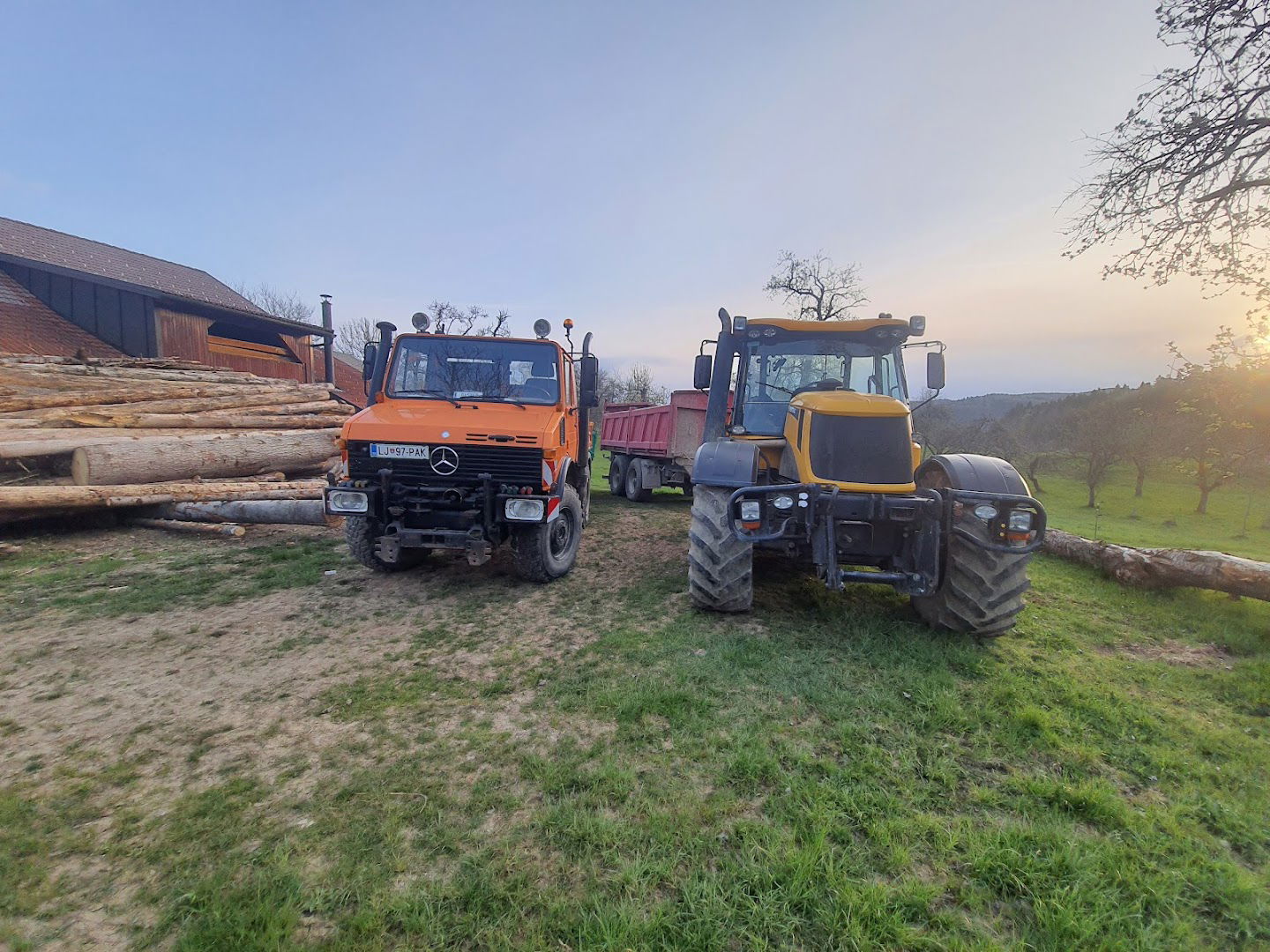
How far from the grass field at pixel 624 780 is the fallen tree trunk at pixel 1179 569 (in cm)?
32

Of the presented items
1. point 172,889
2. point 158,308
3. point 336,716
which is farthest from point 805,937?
point 158,308

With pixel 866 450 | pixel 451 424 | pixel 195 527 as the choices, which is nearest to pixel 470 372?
pixel 451 424

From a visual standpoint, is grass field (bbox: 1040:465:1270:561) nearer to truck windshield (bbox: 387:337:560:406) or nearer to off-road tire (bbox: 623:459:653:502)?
off-road tire (bbox: 623:459:653:502)

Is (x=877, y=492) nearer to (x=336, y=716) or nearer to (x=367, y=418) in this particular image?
(x=336, y=716)

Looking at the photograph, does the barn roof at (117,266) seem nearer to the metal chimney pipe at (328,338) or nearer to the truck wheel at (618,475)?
the metal chimney pipe at (328,338)

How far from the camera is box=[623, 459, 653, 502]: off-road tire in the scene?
441 inches

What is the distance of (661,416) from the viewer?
10.3m

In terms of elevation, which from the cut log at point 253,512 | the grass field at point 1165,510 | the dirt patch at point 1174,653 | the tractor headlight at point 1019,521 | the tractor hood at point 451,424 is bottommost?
the grass field at point 1165,510

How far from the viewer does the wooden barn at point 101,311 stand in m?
13.6

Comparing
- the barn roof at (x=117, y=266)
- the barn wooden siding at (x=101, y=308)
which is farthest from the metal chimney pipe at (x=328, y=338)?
the barn wooden siding at (x=101, y=308)

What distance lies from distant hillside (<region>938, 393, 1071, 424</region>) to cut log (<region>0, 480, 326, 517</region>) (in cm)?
3198

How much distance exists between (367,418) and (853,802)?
182 inches

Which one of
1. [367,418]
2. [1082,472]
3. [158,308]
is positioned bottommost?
[1082,472]

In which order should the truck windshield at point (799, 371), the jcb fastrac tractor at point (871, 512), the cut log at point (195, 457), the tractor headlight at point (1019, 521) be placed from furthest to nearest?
the cut log at point (195, 457)
the truck windshield at point (799, 371)
the jcb fastrac tractor at point (871, 512)
the tractor headlight at point (1019, 521)
